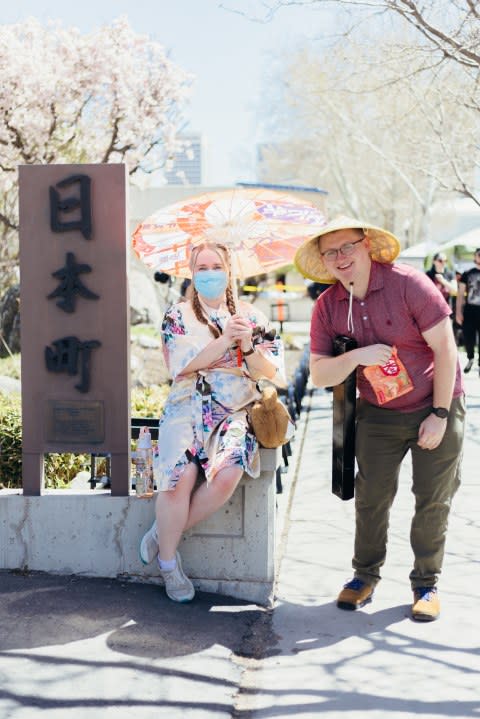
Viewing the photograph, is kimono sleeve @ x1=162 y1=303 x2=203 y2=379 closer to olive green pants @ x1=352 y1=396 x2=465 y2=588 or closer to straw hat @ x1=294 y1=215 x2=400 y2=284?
straw hat @ x1=294 y1=215 x2=400 y2=284

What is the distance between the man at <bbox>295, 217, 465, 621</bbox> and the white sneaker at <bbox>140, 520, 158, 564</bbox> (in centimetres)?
96

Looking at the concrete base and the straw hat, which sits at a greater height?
the straw hat

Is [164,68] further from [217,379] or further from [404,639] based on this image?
[404,639]

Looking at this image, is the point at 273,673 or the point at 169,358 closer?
the point at 273,673

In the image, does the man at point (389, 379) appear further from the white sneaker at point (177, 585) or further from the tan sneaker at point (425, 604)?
the white sneaker at point (177, 585)

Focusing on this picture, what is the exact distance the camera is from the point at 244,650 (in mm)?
3982

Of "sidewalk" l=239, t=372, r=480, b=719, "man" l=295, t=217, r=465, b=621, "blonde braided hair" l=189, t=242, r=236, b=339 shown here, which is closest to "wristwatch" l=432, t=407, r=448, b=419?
"man" l=295, t=217, r=465, b=621

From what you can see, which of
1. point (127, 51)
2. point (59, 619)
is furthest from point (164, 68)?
point (59, 619)

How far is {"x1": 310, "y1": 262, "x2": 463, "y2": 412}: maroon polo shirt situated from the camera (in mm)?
4125

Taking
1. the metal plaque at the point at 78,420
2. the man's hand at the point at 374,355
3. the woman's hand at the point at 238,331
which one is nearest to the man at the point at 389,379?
the man's hand at the point at 374,355

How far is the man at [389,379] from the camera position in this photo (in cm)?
415

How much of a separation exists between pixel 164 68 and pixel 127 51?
2.37 feet

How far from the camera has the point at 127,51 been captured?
14055 mm

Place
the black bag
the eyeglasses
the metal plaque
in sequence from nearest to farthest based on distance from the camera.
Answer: the eyeglasses → the black bag → the metal plaque
